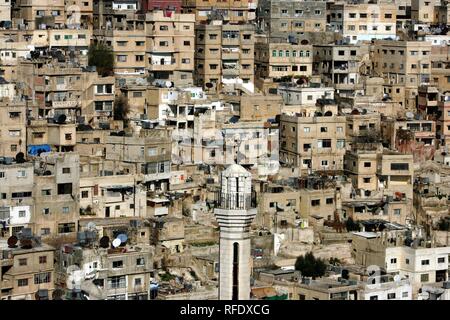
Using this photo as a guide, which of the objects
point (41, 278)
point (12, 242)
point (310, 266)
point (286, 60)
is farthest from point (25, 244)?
point (286, 60)

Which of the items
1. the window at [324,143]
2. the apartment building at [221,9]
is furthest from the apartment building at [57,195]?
the apartment building at [221,9]

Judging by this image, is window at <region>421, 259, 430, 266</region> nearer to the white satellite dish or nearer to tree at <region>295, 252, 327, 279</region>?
tree at <region>295, 252, 327, 279</region>

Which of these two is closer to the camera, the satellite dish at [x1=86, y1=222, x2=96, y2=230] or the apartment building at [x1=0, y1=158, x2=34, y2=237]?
the satellite dish at [x1=86, y1=222, x2=96, y2=230]

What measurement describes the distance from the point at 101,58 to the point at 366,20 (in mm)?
10411

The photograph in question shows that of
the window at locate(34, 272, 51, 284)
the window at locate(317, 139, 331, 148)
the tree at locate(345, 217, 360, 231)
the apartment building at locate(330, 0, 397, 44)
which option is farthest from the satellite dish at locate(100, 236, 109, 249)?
the apartment building at locate(330, 0, 397, 44)

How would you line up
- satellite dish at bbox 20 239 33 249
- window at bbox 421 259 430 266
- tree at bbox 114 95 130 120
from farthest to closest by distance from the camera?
tree at bbox 114 95 130 120 < window at bbox 421 259 430 266 < satellite dish at bbox 20 239 33 249

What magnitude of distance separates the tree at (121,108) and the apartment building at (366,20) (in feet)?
39.0

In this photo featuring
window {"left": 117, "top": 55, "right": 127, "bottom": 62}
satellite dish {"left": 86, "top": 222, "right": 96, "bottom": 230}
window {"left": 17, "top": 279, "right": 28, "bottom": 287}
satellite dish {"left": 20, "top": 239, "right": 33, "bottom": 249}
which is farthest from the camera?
window {"left": 117, "top": 55, "right": 127, "bottom": 62}

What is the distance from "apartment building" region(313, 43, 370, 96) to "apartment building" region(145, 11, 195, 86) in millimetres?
3809

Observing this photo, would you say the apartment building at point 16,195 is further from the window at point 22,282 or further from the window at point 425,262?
the window at point 425,262

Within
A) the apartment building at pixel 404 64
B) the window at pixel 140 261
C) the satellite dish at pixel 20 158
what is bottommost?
the window at pixel 140 261

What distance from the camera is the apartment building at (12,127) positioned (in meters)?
41.0

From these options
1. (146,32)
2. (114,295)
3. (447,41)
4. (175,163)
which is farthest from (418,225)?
(447,41)

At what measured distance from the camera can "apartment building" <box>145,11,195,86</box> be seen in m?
49.7
